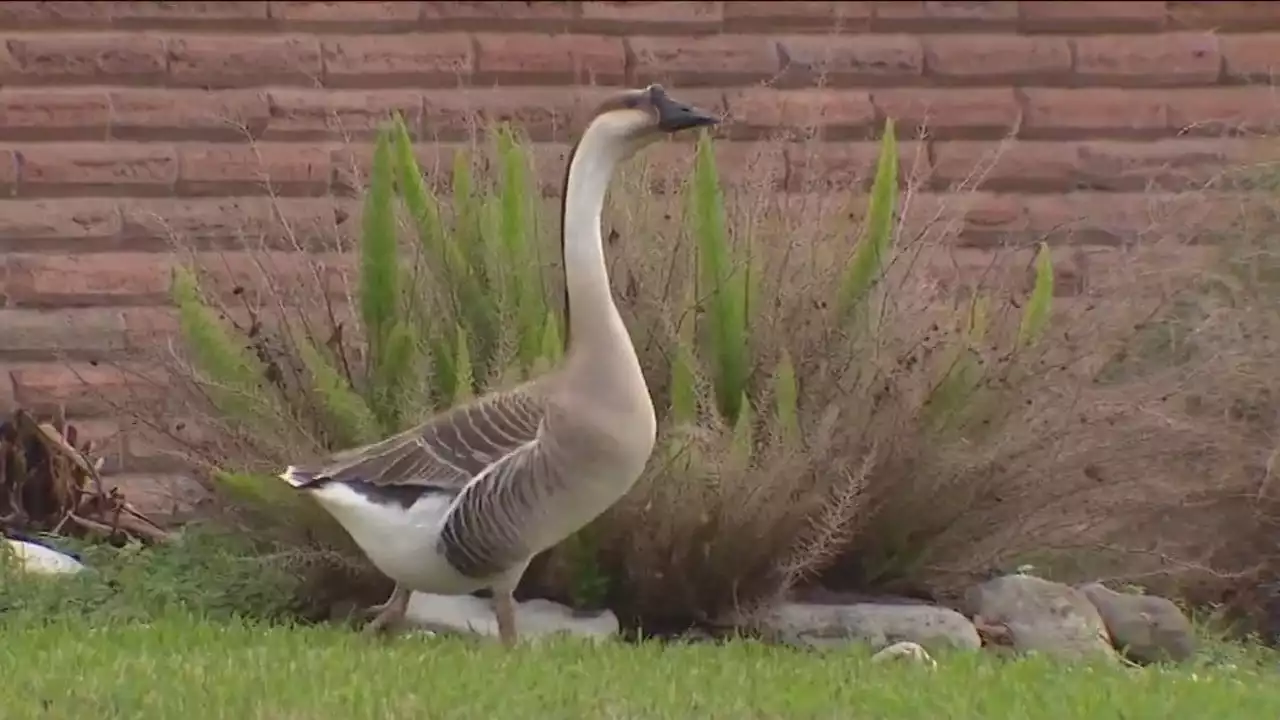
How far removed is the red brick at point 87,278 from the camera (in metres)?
8.64

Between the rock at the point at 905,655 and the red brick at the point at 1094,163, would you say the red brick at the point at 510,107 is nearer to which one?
the red brick at the point at 1094,163

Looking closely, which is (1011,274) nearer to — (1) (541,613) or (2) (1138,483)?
(2) (1138,483)

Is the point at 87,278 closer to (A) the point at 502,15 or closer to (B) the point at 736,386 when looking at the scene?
(A) the point at 502,15

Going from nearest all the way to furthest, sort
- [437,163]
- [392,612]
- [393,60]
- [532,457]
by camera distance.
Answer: [532,457] < [392,612] < [437,163] < [393,60]

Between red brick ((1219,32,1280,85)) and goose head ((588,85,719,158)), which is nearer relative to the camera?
goose head ((588,85,719,158))

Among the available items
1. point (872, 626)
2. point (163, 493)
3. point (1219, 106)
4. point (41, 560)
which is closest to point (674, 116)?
point (872, 626)

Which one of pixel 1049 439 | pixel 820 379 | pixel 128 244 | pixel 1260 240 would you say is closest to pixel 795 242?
pixel 820 379

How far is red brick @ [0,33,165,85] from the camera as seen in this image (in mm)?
8656

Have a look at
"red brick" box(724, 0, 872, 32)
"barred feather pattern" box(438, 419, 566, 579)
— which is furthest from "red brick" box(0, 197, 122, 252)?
"barred feather pattern" box(438, 419, 566, 579)

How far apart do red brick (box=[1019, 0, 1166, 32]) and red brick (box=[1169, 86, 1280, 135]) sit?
1.20 ft

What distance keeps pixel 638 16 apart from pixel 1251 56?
111 inches

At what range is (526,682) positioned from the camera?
4801 mm

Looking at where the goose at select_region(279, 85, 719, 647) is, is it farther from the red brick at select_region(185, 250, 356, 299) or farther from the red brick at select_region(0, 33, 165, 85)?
the red brick at select_region(0, 33, 165, 85)

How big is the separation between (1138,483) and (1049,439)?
0.57m
